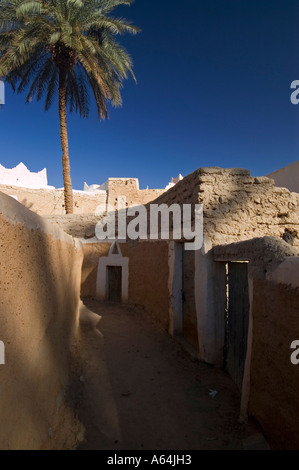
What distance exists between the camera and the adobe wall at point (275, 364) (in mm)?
2508

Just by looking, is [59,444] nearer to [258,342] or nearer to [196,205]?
[258,342]

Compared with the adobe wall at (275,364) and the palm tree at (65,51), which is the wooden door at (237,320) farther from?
the palm tree at (65,51)

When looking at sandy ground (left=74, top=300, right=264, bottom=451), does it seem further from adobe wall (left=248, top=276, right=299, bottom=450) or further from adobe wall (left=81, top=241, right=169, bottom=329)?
adobe wall (left=81, top=241, right=169, bottom=329)

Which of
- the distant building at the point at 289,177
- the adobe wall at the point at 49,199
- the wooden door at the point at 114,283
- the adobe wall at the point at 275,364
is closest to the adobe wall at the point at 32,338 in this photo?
the adobe wall at the point at 275,364

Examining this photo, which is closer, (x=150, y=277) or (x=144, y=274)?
(x=150, y=277)

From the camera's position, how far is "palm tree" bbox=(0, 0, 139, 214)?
9805mm

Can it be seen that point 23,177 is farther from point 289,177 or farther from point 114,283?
point 289,177

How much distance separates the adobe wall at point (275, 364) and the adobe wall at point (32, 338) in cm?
201

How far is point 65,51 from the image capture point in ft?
37.2

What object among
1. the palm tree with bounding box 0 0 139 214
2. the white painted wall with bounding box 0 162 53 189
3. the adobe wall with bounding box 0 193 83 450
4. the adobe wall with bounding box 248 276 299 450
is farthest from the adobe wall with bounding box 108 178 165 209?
the adobe wall with bounding box 248 276 299 450

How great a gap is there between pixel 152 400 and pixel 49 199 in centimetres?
1516

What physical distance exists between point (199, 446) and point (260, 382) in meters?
0.99

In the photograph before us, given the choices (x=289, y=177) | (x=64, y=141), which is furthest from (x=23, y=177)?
(x=289, y=177)

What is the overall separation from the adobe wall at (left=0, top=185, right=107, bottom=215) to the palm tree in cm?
545
